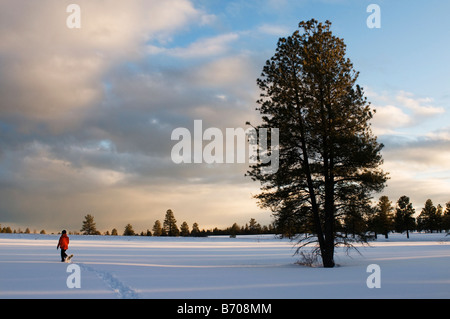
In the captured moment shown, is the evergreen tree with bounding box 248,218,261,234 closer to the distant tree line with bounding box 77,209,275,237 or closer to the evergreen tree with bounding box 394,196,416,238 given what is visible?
the distant tree line with bounding box 77,209,275,237

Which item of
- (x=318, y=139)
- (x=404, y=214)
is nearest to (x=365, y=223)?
(x=318, y=139)

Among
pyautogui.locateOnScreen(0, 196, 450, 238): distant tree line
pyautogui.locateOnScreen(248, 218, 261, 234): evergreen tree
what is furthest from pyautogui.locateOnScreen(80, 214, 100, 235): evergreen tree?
pyautogui.locateOnScreen(248, 218, 261, 234): evergreen tree

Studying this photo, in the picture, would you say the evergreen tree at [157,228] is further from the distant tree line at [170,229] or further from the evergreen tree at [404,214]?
the evergreen tree at [404,214]

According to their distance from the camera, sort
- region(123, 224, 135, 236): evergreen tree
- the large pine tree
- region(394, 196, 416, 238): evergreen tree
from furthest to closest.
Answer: region(123, 224, 135, 236): evergreen tree → region(394, 196, 416, 238): evergreen tree → the large pine tree

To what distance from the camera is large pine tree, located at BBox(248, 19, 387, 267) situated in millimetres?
21641

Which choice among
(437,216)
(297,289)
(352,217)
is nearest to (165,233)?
(437,216)

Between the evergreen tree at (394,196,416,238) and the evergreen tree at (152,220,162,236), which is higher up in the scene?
the evergreen tree at (394,196,416,238)

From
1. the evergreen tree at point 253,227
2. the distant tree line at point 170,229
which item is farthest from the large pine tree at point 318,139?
the evergreen tree at point 253,227

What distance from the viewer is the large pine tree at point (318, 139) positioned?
21.6 meters

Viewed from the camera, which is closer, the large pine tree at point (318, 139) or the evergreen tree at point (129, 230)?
the large pine tree at point (318, 139)

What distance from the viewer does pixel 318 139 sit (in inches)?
862
